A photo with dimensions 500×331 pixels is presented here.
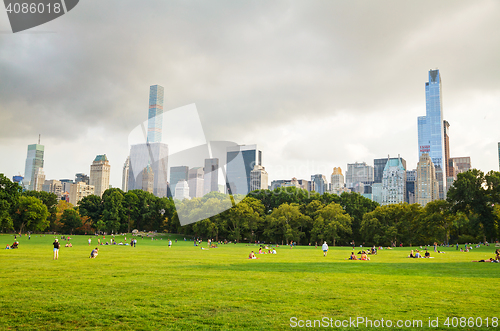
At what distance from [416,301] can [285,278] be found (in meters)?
5.98

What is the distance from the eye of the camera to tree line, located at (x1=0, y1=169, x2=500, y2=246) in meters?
60.1

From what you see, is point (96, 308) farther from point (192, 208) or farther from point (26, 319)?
point (192, 208)

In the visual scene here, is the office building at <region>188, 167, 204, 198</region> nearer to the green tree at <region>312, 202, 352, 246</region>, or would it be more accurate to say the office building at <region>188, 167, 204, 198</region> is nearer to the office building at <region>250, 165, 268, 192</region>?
the green tree at <region>312, 202, 352, 246</region>

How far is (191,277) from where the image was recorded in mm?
15359

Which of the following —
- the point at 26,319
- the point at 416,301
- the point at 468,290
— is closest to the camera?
the point at 26,319

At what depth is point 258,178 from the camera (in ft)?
585

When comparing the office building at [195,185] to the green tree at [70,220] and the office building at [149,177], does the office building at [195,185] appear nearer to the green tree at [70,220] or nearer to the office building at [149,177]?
the office building at [149,177]

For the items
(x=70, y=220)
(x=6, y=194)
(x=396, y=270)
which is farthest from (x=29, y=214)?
(x=396, y=270)

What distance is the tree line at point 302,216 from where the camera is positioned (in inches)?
→ 2367

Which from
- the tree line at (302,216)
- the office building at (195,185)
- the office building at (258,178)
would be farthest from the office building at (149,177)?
the office building at (258,178)

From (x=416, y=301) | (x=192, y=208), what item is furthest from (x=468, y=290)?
(x=192, y=208)

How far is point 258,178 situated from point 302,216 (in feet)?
345

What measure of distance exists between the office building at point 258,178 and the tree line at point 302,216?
2858 inches

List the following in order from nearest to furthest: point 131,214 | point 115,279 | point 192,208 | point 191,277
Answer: point 115,279 < point 191,277 < point 192,208 < point 131,214
